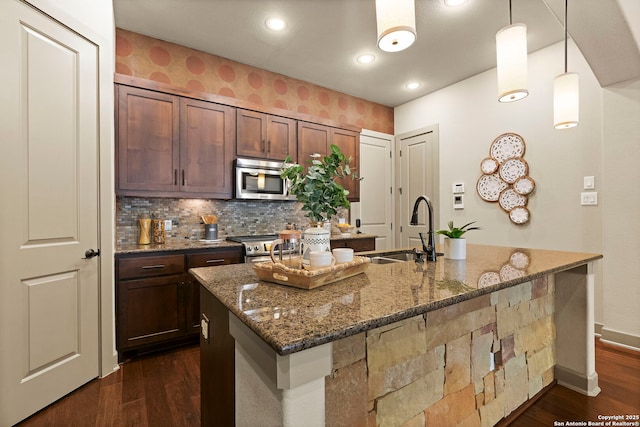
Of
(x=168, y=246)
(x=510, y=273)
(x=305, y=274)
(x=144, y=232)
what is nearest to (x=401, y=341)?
(x=305, y=274)

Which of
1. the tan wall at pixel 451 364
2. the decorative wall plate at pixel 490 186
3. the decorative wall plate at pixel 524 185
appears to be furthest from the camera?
the decorative wall plate at pixel 490 186

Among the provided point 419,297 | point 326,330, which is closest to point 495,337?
point 419,297

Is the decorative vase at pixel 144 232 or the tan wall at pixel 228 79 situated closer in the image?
the decorative vase at pixel 144 232

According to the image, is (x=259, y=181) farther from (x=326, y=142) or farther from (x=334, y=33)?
(x=334, y=33)

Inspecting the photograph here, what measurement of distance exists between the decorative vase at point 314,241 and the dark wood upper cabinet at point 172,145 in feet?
6.83

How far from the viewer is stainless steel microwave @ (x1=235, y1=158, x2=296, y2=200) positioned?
3.22 m

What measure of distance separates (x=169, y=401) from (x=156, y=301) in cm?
86

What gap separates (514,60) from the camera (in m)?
1.67

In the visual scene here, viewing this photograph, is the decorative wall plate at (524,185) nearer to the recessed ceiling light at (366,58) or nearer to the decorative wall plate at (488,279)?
the recessed ceiling light at (366,58)

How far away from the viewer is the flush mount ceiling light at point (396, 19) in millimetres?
1247

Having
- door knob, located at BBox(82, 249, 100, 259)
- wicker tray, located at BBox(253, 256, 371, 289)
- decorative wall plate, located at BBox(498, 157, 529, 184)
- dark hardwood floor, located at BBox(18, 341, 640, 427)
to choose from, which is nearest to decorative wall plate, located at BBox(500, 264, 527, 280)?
wicker tray, located at BBox(253, 256, 371, 289)

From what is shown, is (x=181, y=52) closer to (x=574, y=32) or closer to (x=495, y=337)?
(x=574, y=32)

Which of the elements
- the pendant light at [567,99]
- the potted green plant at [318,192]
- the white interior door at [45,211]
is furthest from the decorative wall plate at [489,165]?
the white interior door at [45,211]

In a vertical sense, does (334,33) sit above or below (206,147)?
above
